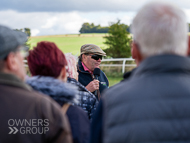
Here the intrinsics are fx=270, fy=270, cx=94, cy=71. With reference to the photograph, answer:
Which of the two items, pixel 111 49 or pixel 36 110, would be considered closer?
pixel 36 110

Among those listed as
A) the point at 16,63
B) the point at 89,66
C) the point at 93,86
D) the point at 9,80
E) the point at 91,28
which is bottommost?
the point at 93,86

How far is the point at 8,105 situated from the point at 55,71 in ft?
1.68

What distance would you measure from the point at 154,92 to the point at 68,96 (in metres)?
0.79

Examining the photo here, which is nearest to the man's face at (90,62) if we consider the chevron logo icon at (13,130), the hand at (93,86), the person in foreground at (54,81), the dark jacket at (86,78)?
the dark jacket at (86,78)

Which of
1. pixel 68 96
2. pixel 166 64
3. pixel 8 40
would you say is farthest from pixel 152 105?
pixel 8 40

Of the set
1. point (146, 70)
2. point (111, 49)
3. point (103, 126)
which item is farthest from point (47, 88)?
point (111, 49)

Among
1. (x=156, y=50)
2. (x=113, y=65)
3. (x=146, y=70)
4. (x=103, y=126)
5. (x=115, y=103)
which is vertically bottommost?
(x=113, y=65)

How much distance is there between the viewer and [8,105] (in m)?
1.77

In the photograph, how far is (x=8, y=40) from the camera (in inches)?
70.2

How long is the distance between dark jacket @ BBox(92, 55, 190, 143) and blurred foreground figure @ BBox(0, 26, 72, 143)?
37 cm

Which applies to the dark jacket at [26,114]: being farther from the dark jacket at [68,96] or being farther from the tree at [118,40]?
the tree at [118,40]

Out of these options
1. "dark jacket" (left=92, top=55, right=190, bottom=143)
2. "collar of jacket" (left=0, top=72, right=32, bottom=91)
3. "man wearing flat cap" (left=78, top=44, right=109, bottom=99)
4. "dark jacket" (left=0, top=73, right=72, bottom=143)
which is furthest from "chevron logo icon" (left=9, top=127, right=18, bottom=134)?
"man wearing flat cap" (left=78, top=44, right=109, bottom=99)

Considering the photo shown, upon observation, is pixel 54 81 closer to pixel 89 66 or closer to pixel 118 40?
pixel 89 66

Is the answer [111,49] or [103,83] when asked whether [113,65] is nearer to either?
[111,49]
